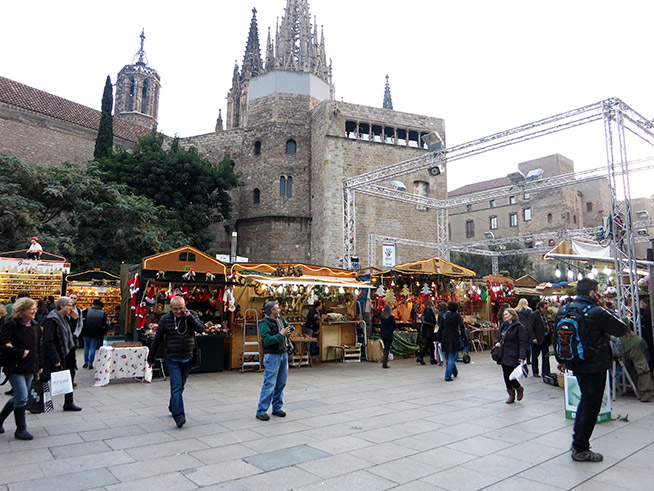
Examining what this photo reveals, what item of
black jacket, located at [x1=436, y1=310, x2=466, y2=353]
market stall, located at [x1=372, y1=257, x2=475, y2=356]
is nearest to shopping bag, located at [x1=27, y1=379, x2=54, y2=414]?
black jacket, located at [x1=436, y1=310, x2=466, y2=353]

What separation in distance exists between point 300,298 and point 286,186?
17149 millimetres

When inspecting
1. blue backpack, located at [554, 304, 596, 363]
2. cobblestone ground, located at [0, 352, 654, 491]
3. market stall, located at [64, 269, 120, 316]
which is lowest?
cobblestone ground, located at [0, 352, 654, 491]

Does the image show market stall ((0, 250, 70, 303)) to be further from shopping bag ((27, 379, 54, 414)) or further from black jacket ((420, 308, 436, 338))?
black jacket ((420, 308, 436, 338))

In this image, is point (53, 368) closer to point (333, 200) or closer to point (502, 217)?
point (333, 200)

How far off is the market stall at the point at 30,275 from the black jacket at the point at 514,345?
1247 cm

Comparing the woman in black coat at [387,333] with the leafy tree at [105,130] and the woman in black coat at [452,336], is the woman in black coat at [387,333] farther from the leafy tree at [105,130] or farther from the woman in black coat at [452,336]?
the leafy tree at [105,130]

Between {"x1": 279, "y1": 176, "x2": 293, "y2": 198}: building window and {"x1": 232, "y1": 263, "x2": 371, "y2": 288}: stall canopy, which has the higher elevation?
{"x1": 279, "y1": 176, "x2": 293, "y2": 198}: building window

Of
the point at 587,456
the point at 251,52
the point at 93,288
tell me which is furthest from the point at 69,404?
the point at 251,52

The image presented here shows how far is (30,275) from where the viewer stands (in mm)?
13328

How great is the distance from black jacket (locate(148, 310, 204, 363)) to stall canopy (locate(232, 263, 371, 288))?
4.46 m

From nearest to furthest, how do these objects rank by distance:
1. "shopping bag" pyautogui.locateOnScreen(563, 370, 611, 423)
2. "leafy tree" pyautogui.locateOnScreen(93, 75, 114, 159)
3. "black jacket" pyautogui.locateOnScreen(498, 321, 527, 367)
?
"shopping bag" pyautogui.locateOnScreen(563, 370, 611, 423) < "black jacket" pyautogui.locateOnScreen(498, 321, 527, 367) < "leafy tree" pyautogui.locateOnScreen(93, 75, 114, 159)

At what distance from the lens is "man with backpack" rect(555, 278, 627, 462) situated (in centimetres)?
400

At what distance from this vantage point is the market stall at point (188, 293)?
9273 millimetres

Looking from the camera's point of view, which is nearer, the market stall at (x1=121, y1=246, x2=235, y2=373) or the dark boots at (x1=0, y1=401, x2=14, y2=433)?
the dark boots at (x1=0, y1=401, x2=14, y2=433)
